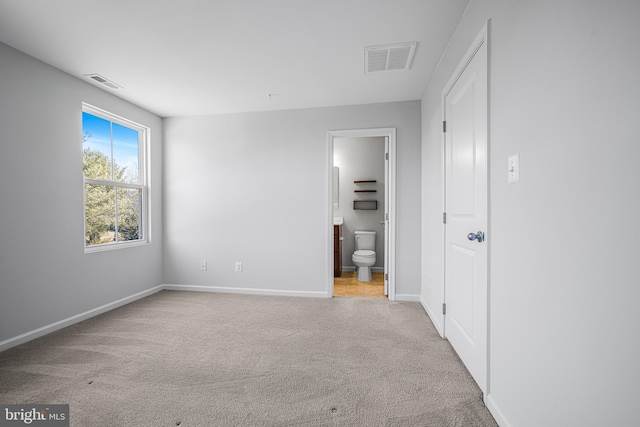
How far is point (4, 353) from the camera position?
229 centimetres

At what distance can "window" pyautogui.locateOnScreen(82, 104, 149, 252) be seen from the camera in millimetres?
3160

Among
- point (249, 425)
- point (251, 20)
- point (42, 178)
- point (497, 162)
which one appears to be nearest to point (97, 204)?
point (42, 178)

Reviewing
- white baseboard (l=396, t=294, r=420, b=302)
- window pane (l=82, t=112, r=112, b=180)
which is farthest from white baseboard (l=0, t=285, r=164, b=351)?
white baseboard (l=396, t=294, r=420, b=302)

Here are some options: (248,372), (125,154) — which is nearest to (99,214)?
(125,154)

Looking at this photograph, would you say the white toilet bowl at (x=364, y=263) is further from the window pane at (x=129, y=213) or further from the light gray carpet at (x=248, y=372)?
the window pane at (x=129, y=213)

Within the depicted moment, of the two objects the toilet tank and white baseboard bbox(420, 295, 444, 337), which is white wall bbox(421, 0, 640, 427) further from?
the toilet tank

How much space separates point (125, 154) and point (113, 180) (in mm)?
388

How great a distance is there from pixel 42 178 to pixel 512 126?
138 inches

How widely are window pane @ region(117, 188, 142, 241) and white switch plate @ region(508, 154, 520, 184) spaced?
12.7 feet

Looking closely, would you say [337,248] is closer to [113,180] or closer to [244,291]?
[244,291]

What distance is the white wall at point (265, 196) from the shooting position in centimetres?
Result: 365

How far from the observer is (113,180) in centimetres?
346

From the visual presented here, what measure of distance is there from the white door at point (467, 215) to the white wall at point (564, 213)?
4.6 inches

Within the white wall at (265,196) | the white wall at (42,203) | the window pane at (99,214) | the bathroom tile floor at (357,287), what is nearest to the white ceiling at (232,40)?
the white wall at (42,203)
